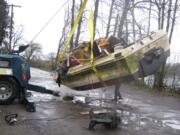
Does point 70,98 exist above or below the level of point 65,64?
below

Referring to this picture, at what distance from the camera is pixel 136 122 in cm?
907

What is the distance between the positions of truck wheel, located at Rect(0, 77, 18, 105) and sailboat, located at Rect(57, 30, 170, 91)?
6.83ft

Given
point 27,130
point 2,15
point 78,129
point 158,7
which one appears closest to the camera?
point 27,130

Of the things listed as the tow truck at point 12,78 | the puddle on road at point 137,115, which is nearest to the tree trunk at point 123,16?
the puddle on road at point 137,115

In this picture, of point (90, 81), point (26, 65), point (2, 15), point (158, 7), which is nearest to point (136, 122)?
point (90, 81)

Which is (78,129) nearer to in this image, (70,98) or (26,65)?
(26,65)

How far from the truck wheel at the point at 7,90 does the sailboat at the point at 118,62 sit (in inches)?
82.0

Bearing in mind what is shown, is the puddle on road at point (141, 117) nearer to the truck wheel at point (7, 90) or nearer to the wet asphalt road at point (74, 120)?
the wet asphalt road at point (74, 120)

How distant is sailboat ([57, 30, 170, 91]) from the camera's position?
9984 mm

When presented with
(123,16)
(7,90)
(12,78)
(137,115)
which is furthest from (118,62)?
(123,16)

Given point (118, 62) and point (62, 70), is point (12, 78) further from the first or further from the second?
point (118, 62)

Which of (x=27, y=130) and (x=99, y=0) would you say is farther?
(x=99, y=0)

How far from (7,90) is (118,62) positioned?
3.46 metres

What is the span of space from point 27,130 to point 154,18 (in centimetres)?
2126
